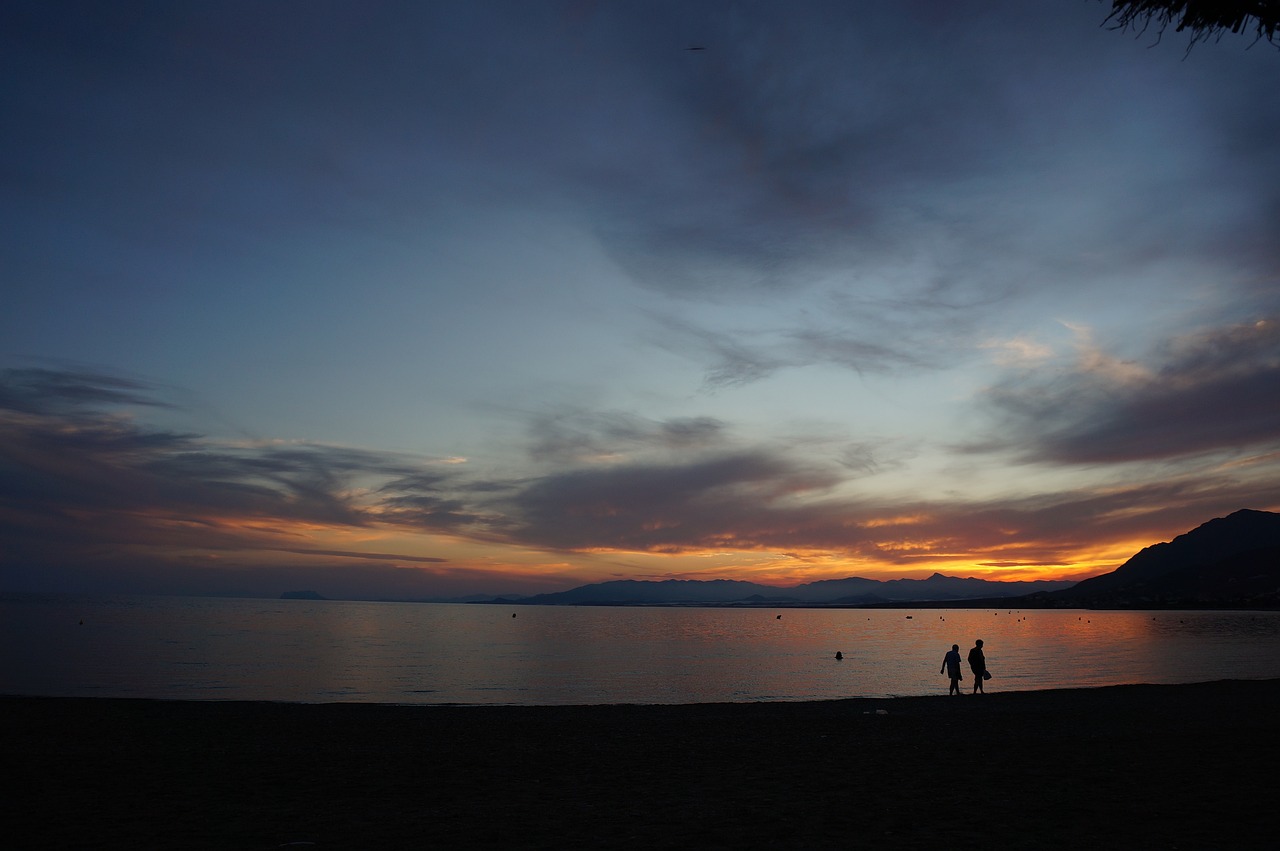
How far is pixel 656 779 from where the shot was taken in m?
13.4

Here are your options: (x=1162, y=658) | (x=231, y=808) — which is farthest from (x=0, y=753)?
(x=1162, y=658)

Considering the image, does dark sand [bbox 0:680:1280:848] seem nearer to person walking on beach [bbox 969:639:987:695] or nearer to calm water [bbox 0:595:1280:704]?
person walking on beach [bbox 969:639:987:695]

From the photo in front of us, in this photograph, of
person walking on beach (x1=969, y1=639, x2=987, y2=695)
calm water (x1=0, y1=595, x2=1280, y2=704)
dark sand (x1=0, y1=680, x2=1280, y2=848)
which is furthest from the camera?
calm water (x1=0, y1=595, x2=1280, y2=704)

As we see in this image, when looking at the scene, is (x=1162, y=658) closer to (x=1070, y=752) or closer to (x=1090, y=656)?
(x=1090, y=656)

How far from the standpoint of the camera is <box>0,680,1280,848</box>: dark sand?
959 centimetres

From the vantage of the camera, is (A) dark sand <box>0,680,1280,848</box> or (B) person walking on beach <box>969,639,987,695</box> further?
(B) person walking on beach <box>969,639,987,695</box>

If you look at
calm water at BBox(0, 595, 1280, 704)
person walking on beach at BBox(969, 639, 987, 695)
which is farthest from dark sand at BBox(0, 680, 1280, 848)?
calm water at BBox(0, 595, 1280, 704)

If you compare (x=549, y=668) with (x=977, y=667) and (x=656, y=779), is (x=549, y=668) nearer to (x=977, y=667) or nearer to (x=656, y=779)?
(x=977, y=667)

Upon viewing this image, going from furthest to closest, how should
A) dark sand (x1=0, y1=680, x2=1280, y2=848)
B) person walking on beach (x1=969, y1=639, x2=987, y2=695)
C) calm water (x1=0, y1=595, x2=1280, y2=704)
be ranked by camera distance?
calm water (x1=0, y1=595, x2=1280, y2=704)
person walking on beach (x1=969, y1=639, x2=987, y2=695)
dark sand (x1=0, y1=680, x2=1280, y2=848)

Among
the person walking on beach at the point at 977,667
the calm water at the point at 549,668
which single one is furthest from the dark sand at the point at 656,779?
Answer: the calm water at the point at 549,668

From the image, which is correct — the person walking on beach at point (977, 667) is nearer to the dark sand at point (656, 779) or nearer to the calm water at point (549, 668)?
the dark sand at point (656, 779)

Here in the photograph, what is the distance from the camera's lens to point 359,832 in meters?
9.93

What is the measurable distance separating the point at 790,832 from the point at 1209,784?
279 inches

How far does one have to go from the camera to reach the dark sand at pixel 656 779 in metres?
A: 9.59
